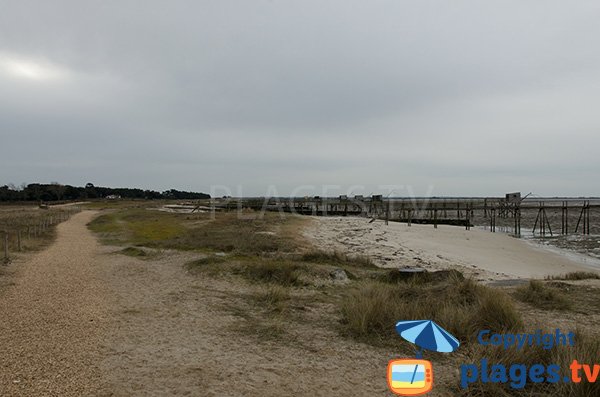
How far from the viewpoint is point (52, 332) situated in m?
6.29

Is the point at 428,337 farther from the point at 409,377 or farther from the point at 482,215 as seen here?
the point at 482,215

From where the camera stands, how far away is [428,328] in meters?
3.45

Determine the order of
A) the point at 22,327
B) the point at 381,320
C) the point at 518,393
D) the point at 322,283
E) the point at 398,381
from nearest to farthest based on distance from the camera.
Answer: the point at 398,381 < the point at 518,393 < the point at 22,327 < the point at 381,320 < the point at 322,283

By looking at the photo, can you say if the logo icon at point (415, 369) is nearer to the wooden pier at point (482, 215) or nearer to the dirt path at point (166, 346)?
the dirt path at point (166, 346)

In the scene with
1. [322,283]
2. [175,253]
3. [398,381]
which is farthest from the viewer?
[175,253]

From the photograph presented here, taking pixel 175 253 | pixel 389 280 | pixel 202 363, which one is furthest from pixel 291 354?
pixel 175 253

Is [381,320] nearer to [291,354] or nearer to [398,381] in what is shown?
[291,354]

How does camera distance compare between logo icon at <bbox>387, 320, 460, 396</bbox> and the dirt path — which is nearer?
logo icon at <bbox>387, 320, 460, 396</bbox>

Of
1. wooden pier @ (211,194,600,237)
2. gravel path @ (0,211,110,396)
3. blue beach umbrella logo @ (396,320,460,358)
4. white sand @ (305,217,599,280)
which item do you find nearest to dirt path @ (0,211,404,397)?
gravel path @ (0,211,110,396)

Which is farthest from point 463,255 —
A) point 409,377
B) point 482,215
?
point 482,215

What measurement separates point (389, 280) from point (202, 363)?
25.1ft

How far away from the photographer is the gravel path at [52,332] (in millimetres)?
4414

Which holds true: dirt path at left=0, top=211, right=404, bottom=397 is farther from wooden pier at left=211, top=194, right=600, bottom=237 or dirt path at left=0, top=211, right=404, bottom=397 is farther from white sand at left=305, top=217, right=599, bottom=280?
wooden pier at left=211, top=194, right=600, bottom=237

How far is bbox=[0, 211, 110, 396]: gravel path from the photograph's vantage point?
4.41 meters
